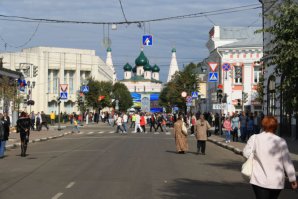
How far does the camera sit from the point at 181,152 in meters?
24.4

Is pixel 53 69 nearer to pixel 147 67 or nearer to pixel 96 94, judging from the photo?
pixel 96 94

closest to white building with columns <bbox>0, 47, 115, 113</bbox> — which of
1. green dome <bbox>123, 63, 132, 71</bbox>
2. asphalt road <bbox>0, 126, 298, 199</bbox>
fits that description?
asphalt road <bbox>0, 126, 298, 199</bbox>

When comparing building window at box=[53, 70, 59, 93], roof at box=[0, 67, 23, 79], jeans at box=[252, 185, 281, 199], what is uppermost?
building window at box=[53, 70, 59, 93]

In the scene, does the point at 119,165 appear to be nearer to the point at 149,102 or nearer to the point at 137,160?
the point at 137,160

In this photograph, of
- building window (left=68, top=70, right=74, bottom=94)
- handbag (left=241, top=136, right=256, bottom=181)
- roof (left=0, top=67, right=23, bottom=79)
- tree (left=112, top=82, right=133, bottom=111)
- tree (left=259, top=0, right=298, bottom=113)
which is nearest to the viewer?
handbag (left=241, top=136, right=256, bottom=181)

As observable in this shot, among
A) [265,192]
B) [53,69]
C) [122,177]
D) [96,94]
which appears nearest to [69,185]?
[122,177]

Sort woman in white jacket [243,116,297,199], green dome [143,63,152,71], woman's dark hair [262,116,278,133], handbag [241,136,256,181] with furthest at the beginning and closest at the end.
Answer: green dome [143,63,152,71] → woman's dark hair [262,116,278,133] → handbag [241,136,256,181] → woman in white jacket [243,116,297,199]

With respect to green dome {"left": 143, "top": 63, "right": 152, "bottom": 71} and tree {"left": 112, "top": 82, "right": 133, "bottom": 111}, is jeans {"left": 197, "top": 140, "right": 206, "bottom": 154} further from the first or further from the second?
green dome {"left": 143, "top": 63, "right": 152, "bottom": 71}

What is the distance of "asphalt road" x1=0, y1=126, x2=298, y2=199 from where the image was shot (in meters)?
12.2

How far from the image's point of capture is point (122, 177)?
587 inches

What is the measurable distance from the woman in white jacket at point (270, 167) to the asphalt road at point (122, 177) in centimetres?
451

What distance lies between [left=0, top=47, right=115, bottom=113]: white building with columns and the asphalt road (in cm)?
6874

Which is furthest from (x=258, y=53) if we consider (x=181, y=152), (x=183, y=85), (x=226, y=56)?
(x=181, y=152)

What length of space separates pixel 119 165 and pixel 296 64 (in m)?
6.99
